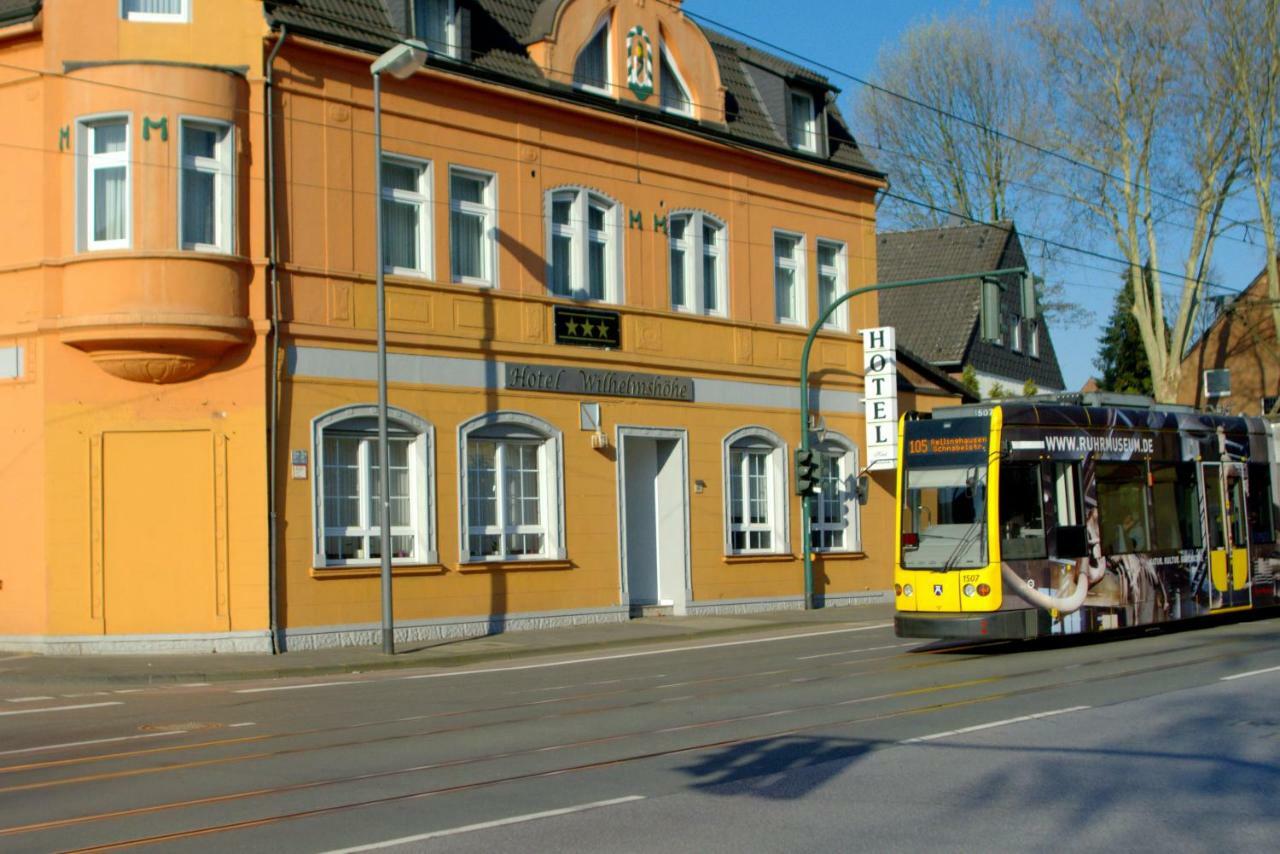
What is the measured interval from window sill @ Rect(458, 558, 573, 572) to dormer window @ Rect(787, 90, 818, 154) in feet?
34.8

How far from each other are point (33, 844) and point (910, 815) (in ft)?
15.8

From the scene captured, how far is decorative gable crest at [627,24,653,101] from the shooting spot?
A: 1062 inches

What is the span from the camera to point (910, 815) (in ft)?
27.8

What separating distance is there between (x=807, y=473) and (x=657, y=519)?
287 centimetres

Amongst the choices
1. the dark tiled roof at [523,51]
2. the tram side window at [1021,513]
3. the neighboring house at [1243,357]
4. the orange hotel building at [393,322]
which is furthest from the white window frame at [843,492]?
the neighboring house at [1243,357]

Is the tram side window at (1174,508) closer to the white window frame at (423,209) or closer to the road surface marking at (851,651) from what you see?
the road surface marking at (851,651)

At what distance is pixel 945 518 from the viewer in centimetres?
1870

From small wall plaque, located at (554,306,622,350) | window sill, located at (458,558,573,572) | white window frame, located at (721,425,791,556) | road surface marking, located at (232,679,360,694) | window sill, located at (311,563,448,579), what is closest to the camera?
road surface marking, located at (232,679,360,694)

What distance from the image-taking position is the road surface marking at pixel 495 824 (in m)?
7.80

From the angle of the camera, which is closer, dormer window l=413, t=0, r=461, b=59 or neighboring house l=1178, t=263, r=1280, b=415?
dormer window l=413, t=0, r=461, b=59

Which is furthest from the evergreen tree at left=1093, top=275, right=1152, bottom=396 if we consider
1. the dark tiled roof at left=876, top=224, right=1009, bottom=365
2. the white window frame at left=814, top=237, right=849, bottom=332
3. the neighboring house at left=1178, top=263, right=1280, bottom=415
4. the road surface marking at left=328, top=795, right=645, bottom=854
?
the road surface marking at left=328, top=795, right=645, bottom=854

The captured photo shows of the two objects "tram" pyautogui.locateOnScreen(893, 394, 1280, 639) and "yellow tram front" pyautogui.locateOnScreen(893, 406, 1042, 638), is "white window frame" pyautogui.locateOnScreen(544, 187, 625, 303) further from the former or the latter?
"yellow tram front" pyautogui.locateOnScreen(893, 406, 1042, 638)

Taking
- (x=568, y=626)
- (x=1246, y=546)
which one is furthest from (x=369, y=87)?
(x=1246, y=546)

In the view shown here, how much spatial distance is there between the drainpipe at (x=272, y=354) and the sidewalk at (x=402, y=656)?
0.91m
